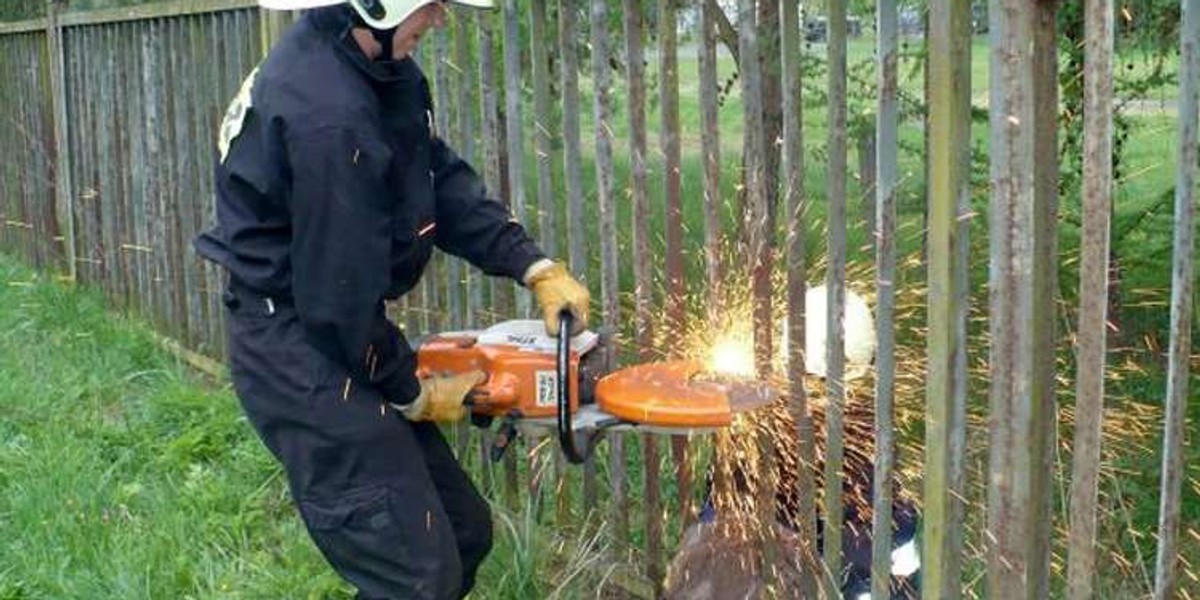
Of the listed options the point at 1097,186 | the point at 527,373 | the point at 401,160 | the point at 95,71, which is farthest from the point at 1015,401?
the point at 95,71

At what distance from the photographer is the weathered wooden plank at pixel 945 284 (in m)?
3.35

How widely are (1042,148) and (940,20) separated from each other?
0.37 meters

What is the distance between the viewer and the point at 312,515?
4.05 meters

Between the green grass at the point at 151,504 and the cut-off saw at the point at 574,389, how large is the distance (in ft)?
3.39

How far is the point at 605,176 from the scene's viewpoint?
4605 mm

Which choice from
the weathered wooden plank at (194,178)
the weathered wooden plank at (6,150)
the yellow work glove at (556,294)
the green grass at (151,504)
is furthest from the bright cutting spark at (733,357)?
the weathered wooden plank at (6,150)

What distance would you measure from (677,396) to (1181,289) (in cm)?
126

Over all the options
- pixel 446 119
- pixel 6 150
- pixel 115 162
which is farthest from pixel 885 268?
pixel 6 150

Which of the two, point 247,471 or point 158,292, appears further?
point 158,292

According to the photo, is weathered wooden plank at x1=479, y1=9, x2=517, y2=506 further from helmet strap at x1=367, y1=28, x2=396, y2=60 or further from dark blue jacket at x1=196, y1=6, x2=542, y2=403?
helmet strap at x1=367, y1=28, x2=396, y2=60

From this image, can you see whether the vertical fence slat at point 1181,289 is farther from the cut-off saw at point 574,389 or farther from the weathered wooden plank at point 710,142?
the weathered wooden plank at point 710,142

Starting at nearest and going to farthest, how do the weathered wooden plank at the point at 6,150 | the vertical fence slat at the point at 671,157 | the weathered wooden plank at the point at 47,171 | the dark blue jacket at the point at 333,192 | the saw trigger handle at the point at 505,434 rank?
the dark blue jacket at the point at 333,192
the saw trigger handle at the point at 505,434
the vertical fence slat at the point at 671,157
the weathered wooden plank at the point at 47,171
the weathered wooden plank at the point at 6,150

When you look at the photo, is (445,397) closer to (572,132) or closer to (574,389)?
(574,389)

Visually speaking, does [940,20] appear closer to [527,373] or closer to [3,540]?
[527,373]
